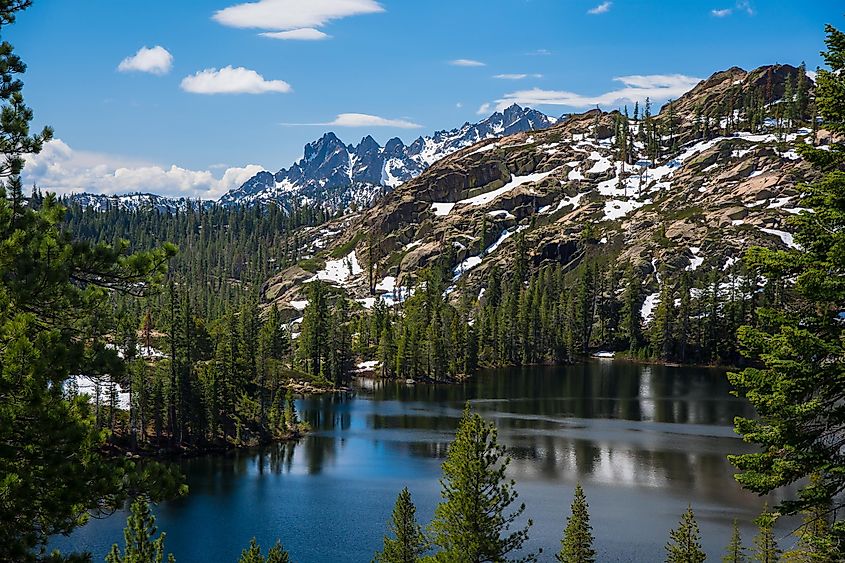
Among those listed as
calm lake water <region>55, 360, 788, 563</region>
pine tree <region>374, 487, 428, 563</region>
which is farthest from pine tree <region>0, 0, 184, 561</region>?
calm lake water <region>55, 360, 788, 563</region>

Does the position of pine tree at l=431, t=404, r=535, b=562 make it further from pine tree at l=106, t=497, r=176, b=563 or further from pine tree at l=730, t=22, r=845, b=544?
pine tree at l=730, t=22, r=845, b=544

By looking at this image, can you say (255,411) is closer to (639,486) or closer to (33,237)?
(639,486)

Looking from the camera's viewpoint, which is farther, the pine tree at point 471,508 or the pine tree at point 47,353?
the pine tree at point 471,508

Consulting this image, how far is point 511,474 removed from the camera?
72.1 metres

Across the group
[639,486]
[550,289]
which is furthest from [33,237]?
[550,289]

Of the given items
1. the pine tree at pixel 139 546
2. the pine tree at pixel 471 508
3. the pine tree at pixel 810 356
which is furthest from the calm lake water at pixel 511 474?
the pine tree at pixel 810 356

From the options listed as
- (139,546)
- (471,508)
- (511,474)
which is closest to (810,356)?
(471,508)

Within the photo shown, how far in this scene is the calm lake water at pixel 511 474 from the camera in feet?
180

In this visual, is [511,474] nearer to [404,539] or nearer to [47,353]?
[404,539]

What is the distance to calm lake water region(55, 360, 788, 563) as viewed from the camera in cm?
5472

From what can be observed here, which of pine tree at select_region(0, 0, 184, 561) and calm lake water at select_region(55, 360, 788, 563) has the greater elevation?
pine tree at select_region(0, 0, 184, 561)

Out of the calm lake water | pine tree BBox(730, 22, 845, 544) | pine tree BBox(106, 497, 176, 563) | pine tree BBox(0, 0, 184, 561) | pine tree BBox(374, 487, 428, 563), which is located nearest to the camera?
pine tree BBox(0, 0, 184, 561)

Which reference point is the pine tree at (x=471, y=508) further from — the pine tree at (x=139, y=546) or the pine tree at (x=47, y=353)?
the pine tree at (x=47, y=353)

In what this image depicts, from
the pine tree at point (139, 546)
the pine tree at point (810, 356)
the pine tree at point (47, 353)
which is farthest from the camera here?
the pine tree at point (139, 546)
